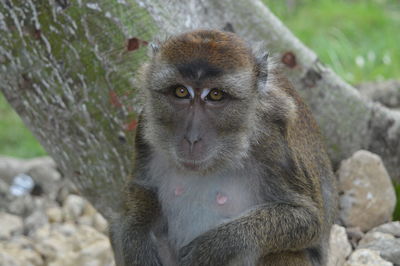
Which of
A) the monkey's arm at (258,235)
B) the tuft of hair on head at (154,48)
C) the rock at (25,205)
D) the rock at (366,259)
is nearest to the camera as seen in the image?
the monkey's arm at (258,235)

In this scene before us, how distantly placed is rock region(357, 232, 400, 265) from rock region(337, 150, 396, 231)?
399 mm

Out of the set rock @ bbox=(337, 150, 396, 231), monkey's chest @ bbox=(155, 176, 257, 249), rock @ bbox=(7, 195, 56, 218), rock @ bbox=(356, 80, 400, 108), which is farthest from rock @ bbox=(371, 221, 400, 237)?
rock @ bbox=(7, 195, 56, 218)

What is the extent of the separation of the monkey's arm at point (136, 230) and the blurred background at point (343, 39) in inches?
200

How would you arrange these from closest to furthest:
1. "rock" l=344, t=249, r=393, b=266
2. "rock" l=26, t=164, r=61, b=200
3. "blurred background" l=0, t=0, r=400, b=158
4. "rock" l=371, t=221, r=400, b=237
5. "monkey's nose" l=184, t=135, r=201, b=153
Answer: "monkey's nose" l=184, t=135, r=201, b=153 < "rock" l=344, t=249, r=393, b=266 < "rock" l=371, t=221, r=400, b=237 < "rock" l=26, t=164, r=61, b=200 < "blurred background" l=0, t=0, r=400, b=158

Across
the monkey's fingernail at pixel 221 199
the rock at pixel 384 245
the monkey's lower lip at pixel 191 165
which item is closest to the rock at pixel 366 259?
the rock at pixel 384 245

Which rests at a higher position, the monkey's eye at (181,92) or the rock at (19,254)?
the monkey's eye at (181,92)

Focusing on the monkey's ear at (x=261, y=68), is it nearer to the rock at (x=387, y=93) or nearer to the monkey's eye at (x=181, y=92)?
the monkey's eye at (x=181, y=92)

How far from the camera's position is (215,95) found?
380 centimetres

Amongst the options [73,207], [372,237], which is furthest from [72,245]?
[372,237]

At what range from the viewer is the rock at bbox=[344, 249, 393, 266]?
4578 millimetres

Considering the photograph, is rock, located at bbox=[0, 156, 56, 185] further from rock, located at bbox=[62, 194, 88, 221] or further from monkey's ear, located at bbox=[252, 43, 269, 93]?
monkey's ear, located at bbox=[252, 43, 269, 93]

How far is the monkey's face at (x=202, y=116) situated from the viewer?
149 inches

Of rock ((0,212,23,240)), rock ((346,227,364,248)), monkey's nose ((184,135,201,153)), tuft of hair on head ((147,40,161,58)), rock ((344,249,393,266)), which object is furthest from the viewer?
rock ((0,212,23,240))

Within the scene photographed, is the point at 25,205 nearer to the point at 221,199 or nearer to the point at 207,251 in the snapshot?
the point at 221,199
